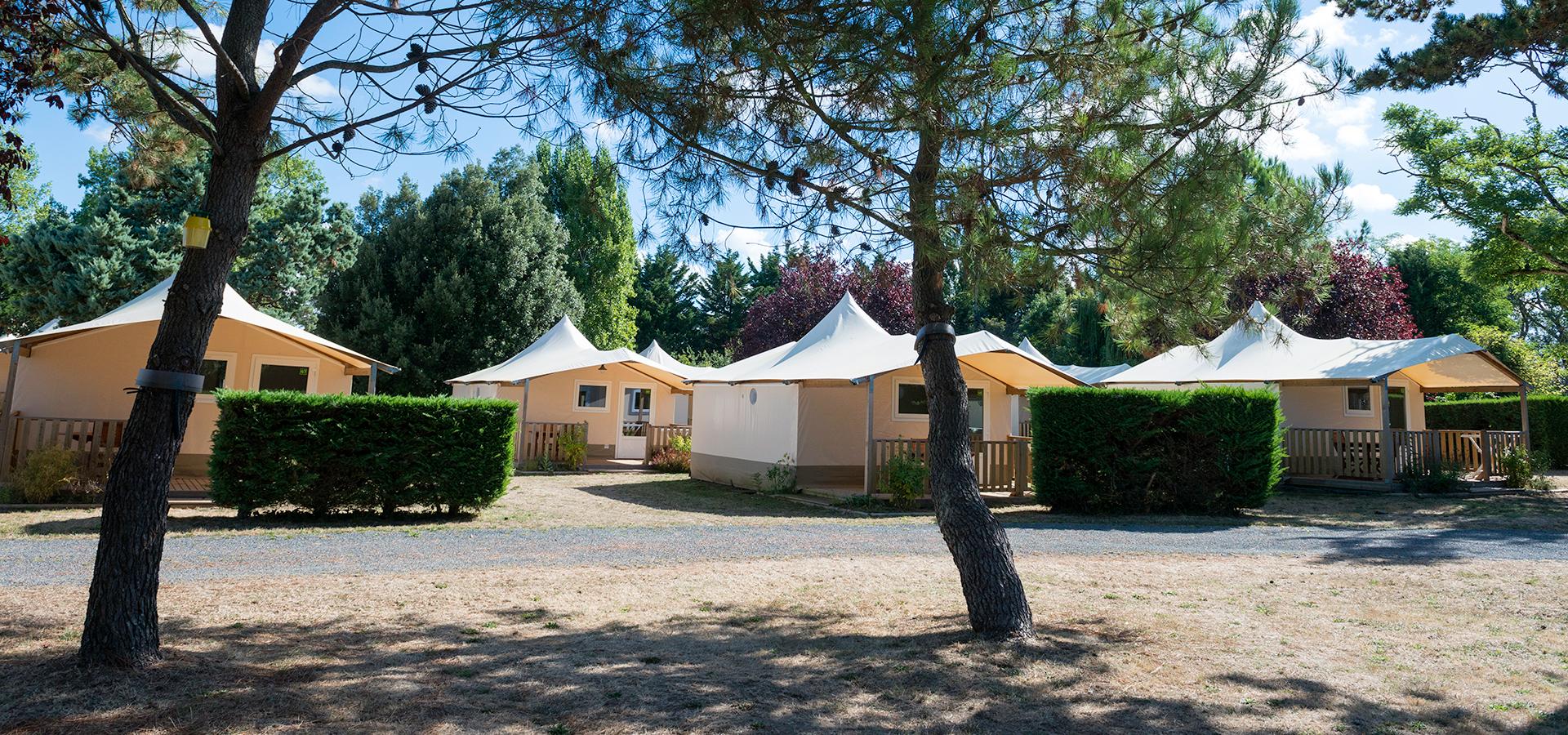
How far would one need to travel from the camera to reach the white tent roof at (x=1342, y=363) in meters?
15.9

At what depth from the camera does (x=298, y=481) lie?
Answer: 370 inches

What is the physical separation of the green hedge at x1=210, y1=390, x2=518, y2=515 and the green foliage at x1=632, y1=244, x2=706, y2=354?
1404 inches

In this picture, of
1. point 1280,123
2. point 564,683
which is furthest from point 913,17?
point 564,683

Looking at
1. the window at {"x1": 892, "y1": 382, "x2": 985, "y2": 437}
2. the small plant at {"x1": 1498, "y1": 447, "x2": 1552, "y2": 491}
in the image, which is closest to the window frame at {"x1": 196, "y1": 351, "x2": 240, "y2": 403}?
the window at {"x1": 892, "y1": 382, "x2": 985, "y2": 437}

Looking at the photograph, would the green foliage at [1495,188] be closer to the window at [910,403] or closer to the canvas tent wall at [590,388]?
the window at [910,403]

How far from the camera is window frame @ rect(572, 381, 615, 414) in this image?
72.1 ft

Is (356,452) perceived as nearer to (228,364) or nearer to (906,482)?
(228,364)

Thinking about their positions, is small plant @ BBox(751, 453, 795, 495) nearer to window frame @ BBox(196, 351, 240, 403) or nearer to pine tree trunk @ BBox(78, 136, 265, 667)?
window frame @ BBox(196, 351, 240, 403)

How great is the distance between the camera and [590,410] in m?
22.2

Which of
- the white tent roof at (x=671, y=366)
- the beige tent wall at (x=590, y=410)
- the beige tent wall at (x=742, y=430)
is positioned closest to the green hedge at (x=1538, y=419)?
the beige tent wall at (x=742, y=430)

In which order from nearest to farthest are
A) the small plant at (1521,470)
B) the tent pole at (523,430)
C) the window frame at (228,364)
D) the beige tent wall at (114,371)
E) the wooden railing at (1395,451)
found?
the beige tent wall at (114,371)
the window frame at (228,364)
the small plant at (1521,470)
the wooden railing at (1395,451)
the tent pole at (523,430)

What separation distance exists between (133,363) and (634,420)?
37.3ft

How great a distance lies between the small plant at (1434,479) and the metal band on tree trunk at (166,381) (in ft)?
59.4

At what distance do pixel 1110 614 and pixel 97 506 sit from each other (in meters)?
11.5
